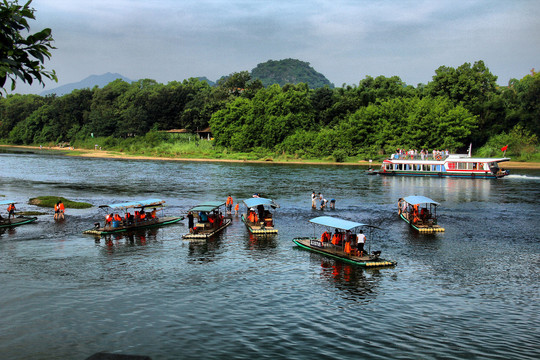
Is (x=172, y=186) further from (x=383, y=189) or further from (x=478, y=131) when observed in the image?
(x=478, y=131)

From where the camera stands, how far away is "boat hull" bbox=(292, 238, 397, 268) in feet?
98.8

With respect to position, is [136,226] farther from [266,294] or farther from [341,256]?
[266,294]

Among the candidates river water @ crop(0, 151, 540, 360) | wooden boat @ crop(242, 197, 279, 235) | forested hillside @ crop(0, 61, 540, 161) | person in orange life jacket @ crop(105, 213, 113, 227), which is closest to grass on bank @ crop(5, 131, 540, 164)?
forested hillside @ crop(0, 61, 540, 161)

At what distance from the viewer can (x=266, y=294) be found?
25.2 meters

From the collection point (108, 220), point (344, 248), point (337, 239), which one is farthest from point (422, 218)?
point (108, 220)

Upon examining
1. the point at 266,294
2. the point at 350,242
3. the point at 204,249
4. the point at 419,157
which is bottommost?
the point at 266,294

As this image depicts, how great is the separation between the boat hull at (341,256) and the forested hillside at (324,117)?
3734 inches

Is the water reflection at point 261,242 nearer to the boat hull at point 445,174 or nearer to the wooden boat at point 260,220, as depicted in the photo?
the wooden boat at point 260,220

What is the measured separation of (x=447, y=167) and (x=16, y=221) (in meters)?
83.8

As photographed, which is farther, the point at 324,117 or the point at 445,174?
the point at 324,117

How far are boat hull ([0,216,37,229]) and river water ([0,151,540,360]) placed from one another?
4.63ft

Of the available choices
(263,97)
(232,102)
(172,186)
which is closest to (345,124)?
(263,97)

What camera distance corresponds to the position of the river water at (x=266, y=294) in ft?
63.5

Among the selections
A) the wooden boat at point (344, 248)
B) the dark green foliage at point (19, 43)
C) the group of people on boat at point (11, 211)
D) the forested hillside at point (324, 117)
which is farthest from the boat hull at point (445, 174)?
the dark green foliage at point (19, 43)
